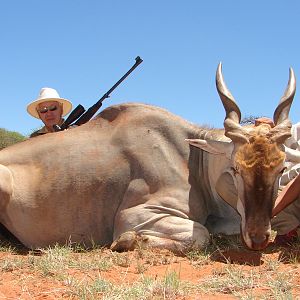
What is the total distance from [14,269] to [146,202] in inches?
60.5

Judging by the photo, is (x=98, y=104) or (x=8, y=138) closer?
(x=98, y=104)

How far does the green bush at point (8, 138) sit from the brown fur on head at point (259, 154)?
57.1 ft

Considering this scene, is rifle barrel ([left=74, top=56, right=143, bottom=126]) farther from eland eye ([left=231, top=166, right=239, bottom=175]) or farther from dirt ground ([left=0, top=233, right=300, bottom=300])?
eland eye ([left=231, top=166, right=239, bottom=175])

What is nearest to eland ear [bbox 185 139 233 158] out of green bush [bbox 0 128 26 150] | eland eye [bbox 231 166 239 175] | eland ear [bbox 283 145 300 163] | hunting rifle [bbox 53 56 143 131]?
eland eye [bbox 231 166 239 175]

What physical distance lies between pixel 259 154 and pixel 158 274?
4.39ft

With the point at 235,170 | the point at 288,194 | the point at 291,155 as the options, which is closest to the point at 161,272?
the point at 235,170

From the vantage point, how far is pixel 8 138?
75.4 ft

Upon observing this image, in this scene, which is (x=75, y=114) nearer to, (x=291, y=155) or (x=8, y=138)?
(x=291, y=155)

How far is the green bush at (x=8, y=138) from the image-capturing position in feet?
71.6

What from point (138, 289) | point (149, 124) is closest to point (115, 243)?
point (149, 124)

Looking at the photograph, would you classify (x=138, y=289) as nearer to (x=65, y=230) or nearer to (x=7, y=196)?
(x=65, y=230)

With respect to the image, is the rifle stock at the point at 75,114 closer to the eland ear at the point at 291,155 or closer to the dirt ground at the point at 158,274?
the dirt ground at the point at 158,274

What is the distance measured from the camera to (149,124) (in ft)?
18.9

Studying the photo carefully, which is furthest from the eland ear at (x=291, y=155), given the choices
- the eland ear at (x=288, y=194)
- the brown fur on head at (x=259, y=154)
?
the brown fur on head at (x=259, y=154)
